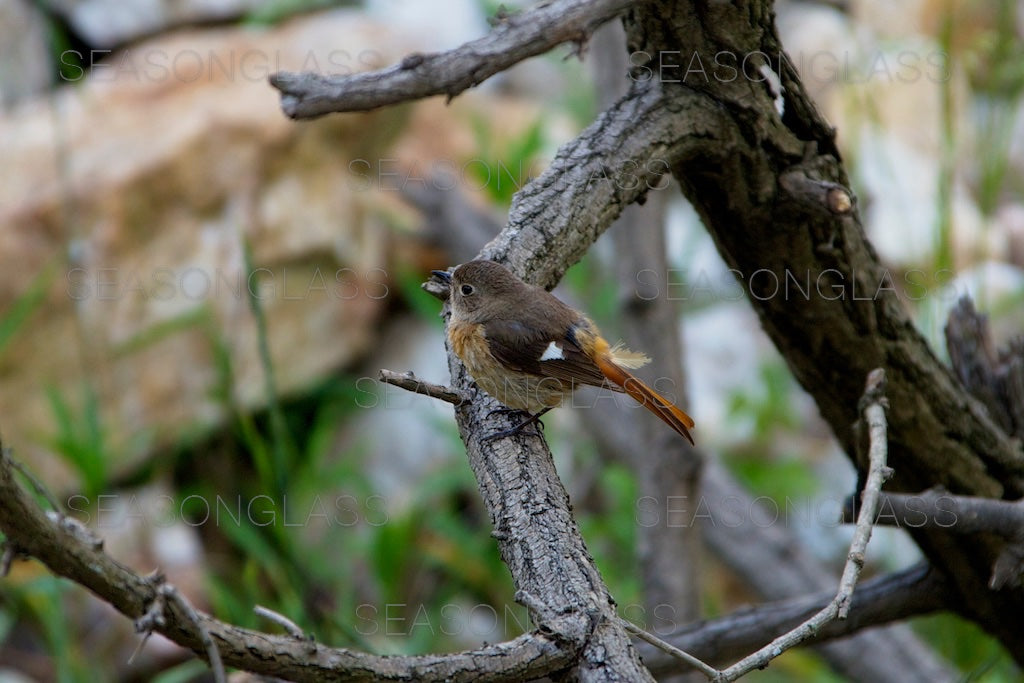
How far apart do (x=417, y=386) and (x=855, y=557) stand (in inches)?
33.8

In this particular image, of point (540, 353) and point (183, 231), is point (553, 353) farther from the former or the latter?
point (183, 231)

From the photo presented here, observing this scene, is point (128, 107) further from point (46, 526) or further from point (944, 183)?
point (46, 526)

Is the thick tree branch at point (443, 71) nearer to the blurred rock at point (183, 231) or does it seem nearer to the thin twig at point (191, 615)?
the thin twig at point (191, 615)

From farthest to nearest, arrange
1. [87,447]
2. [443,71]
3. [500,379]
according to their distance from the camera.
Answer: [87,447] < [500,379] < [443,71]

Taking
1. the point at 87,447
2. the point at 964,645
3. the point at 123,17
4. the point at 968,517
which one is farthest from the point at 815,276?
the point at 123,17

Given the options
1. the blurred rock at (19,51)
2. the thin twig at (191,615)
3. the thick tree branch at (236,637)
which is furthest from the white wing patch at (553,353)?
the blurred rock at (19,51)

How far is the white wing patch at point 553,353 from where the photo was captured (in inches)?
113

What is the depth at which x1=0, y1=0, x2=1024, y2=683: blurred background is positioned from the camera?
5246mm

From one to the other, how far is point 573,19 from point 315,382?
16.4 feet

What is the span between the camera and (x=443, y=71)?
1647 millimetres

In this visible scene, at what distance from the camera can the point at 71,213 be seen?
18.0 ft

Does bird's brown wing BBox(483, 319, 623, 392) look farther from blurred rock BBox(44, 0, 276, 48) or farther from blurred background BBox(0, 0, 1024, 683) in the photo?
blurred rock BBox(44, 0, 276, 48)

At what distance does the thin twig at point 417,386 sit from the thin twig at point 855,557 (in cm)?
76

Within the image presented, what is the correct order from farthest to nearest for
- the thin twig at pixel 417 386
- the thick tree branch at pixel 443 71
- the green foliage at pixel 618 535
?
the green foliage at pixel 618 535, the thin twig at pixel 417 386, the thick tree branch at pixel 443 71
